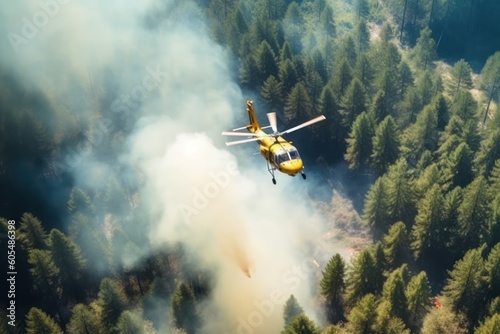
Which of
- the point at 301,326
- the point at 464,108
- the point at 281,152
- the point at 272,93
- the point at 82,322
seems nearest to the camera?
the point at 281,152

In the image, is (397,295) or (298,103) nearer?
(397,295)

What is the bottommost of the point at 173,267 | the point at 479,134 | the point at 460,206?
the point at 460,206

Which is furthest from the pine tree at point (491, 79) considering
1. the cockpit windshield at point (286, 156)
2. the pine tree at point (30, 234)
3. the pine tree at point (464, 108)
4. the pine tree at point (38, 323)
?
the pine tree at point (38, 323)

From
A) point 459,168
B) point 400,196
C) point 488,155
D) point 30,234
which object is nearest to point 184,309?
point 30,234

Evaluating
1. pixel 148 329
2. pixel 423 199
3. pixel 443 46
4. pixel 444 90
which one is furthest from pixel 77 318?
pixel 443 46

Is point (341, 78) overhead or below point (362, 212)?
overhead

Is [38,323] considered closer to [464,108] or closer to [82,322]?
[82,322]

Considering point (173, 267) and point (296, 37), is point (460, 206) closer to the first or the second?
point (173, 267)
